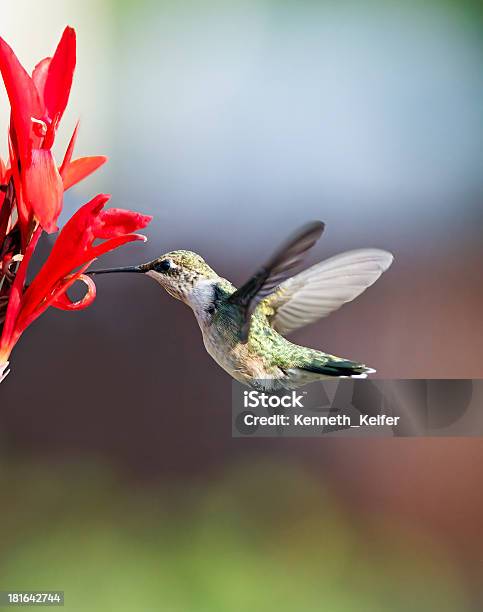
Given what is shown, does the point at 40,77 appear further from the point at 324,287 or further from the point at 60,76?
the point at 324,287

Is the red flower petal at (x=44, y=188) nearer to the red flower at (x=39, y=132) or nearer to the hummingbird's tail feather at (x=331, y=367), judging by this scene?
the red flower at (x=39, y=132)

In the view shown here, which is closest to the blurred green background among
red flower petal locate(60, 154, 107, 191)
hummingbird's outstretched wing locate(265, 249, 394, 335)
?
hummingbird's outstretched wing locate(265, 249, 394, 335)

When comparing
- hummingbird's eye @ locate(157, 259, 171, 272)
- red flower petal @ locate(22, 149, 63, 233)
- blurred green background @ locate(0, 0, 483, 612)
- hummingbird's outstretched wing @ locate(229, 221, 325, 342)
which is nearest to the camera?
red flower petal @ locate(22, 149, 63, 233)

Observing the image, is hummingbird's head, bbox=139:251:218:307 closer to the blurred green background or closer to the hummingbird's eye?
the hummingbird's eye

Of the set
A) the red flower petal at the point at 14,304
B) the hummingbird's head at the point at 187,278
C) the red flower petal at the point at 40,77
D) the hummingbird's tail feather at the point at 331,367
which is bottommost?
the red flower petal at the point at 14,304

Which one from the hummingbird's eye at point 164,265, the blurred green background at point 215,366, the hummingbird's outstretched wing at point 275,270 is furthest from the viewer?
the blurred green background at point 215,366

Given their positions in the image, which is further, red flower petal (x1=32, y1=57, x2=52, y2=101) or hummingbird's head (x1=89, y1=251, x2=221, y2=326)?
hummingbird's head (x1=89, y1=251, x2=221, y2=326)

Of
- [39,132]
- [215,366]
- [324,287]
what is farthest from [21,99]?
[215,366]

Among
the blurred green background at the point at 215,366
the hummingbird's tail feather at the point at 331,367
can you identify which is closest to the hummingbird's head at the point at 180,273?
the hummingbird's tail feather at the point at 331,367
